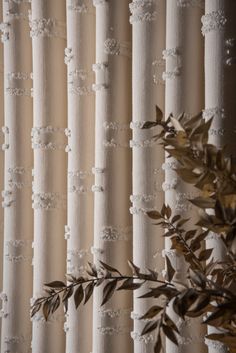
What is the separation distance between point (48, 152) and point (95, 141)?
0.41 ft

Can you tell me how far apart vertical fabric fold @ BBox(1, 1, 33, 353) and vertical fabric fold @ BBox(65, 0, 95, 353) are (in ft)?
0.49

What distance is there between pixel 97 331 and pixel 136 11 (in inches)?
25.8

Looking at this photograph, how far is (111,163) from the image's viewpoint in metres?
1.02

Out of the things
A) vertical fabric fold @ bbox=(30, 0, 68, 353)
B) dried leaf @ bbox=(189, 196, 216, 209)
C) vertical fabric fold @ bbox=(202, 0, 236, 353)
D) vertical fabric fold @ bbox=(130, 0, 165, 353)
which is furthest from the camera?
vertical fabric fold @ bbox=(30, 0, 68, 353)

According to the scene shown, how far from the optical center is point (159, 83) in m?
0.99

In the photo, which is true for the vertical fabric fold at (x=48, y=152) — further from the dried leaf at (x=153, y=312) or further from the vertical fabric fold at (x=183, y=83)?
the dried leaf at (x=153, y=312)

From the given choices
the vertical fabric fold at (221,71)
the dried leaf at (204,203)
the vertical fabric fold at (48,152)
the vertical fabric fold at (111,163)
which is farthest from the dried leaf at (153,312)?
the vertical fabric fold at (48,152)

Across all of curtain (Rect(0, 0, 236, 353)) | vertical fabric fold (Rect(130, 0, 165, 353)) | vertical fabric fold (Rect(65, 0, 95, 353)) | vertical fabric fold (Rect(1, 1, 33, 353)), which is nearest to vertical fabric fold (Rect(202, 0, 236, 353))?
curtain (Rect(0, 0, 236, 353))

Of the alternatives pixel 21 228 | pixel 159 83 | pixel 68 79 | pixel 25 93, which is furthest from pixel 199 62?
pixel 21 228

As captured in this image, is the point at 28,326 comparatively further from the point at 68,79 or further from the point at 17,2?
the point at 17,2

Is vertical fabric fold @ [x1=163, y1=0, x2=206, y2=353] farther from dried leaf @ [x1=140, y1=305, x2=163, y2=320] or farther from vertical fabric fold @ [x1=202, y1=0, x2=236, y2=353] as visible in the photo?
dried leaf @ [x1=140, y1=305, x2=163, y2=320]

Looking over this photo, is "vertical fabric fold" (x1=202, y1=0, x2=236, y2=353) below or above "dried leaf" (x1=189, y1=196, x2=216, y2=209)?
above

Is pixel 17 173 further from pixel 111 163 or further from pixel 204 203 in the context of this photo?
pixel 204 203

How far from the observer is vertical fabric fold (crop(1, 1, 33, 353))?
3.85 feet
